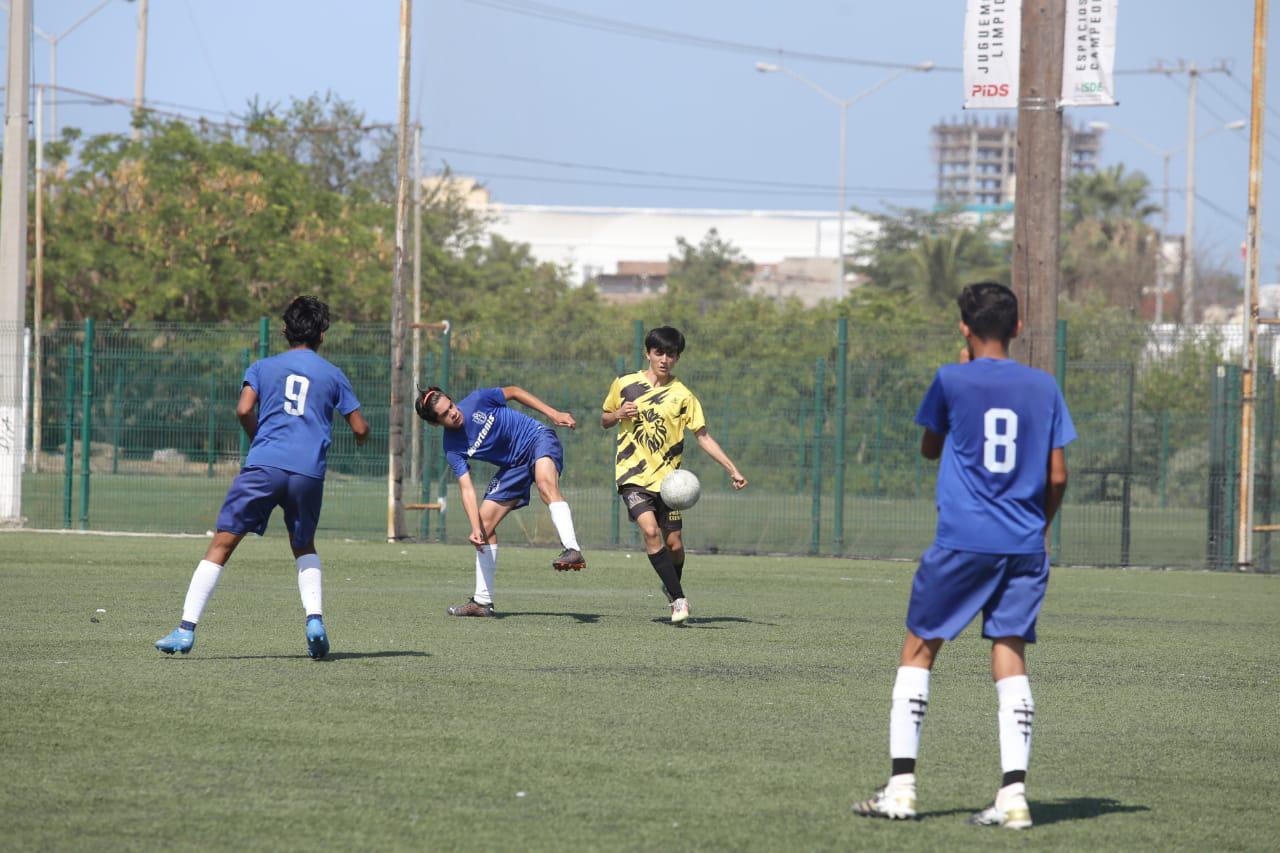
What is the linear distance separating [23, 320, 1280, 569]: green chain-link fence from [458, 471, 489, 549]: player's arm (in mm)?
8432

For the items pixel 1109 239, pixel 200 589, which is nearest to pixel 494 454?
pixel 200 589

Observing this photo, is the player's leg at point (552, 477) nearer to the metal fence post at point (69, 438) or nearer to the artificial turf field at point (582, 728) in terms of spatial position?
the artificial turf field at point (582, 728)

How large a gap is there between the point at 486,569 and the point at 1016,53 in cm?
626

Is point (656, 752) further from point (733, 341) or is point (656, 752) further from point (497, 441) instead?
point (733, 341)

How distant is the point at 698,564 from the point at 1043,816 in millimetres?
12401

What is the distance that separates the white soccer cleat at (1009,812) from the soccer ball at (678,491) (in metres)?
5.97

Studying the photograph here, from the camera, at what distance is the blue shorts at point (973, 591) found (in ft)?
19.5

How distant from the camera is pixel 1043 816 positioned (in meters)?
6.11

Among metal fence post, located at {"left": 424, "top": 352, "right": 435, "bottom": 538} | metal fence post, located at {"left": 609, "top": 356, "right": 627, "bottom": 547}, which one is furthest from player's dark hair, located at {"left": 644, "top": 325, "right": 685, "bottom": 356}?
metal fence post, located at {"left": 424, "top": 352, "right": 435, "bottom": 538}

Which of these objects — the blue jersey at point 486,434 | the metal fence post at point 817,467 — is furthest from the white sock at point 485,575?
the metal fence post at point 817,467

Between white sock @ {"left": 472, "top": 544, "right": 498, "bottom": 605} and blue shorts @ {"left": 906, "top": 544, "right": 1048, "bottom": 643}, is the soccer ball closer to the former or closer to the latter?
white sock @ {"left": 472, "top": 544, "right": 498, "bottom": 605}

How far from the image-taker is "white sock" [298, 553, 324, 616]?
31.0 ft

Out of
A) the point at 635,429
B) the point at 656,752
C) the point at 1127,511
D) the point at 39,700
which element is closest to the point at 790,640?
the point at 635,429

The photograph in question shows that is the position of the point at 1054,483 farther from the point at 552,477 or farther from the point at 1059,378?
the point at 1059,378
